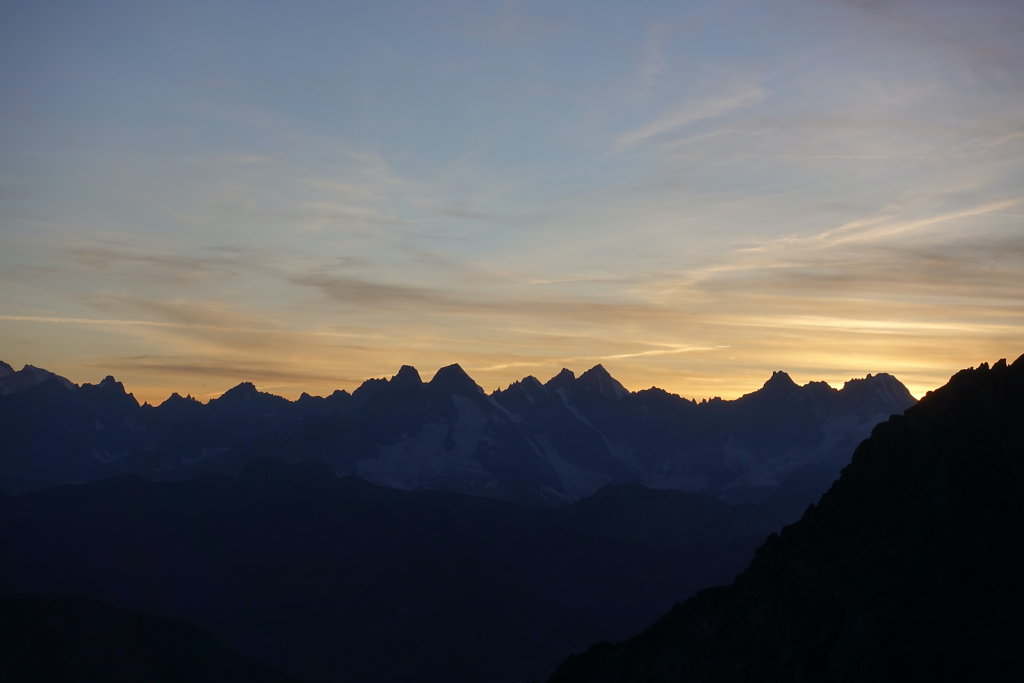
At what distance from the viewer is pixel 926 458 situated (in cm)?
9012

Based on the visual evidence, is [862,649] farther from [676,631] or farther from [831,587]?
[676,631]

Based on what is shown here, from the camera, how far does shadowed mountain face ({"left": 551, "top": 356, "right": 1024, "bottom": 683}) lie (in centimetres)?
7744

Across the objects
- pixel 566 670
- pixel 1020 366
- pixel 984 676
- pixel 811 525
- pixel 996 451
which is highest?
pixel 1020 366

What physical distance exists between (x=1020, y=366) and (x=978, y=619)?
20.8 metres

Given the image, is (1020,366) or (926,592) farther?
(1020,366)

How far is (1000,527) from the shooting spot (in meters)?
82.7

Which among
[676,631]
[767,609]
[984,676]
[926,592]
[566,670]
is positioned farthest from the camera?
[566,670]

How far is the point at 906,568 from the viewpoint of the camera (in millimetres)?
82375

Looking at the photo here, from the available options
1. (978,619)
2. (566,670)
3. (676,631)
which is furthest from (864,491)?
(566,670)

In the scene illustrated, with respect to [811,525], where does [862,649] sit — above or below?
below

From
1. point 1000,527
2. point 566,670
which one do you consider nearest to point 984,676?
point 1000,527

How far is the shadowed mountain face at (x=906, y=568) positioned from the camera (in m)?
77.4

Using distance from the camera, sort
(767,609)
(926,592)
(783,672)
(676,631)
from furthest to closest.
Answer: (676,631) → (767,609) → (783,672) → (926,592)

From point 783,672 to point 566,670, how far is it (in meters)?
46.3
